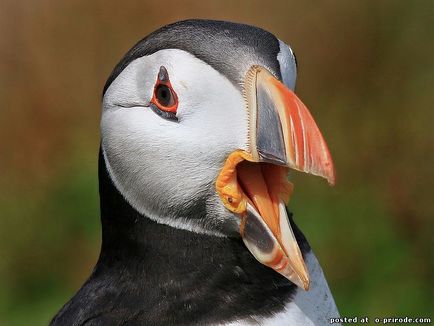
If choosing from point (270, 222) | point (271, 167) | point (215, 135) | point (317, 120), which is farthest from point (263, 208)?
point (317, 120)

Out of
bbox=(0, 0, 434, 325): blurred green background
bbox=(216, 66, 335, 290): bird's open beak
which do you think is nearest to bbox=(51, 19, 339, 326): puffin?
bbox=(216, 66, 335, 290): bird's open beak

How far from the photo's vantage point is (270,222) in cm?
281

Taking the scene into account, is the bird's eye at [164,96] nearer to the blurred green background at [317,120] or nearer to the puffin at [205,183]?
the puffin at [205,183]

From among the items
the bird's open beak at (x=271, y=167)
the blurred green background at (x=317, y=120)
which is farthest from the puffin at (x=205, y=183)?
the blurred green background at (x=317, y=120)

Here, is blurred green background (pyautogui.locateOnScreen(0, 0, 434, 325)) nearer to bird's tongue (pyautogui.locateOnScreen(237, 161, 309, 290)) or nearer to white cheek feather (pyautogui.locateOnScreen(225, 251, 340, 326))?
white cheek feather (pyautogui.locateOnScreen(225, 251, 340, 326))

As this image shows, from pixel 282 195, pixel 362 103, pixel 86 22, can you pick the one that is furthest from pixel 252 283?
pixel 86 22

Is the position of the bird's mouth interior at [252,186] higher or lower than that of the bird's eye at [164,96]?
lower

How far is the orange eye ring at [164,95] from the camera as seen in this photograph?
9.19ft

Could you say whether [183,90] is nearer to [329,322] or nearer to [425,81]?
[329,322]

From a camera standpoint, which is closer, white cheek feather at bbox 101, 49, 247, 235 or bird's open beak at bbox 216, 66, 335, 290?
bird's open beak at bbox 216, 66, 335, 290

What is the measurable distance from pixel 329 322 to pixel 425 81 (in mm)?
4535

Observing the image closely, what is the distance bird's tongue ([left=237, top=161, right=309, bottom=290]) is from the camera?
108 inches

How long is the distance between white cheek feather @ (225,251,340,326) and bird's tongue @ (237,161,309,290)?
20 centimetres

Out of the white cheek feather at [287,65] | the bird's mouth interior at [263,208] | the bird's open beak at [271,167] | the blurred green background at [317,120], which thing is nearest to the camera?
the bird's open beak at [271,167]
